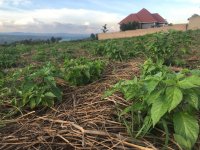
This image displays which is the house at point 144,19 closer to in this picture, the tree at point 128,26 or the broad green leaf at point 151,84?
the tree at point 128,26

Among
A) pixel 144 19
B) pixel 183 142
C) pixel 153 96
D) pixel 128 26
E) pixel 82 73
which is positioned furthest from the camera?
pixel 144 19

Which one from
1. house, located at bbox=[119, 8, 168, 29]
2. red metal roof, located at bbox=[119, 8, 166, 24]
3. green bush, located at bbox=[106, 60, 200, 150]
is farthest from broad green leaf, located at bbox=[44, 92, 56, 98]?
red metal roof, located at bbox=[119, 8, 166, 24]

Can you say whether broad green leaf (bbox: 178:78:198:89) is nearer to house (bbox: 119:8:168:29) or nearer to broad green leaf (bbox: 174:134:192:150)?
broad green leaf (bbox: 174:134:192:150)

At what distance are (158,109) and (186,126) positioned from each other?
0.71 feet

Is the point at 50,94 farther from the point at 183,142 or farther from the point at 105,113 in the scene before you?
the point at 183,142

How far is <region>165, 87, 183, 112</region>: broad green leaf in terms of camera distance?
2135mm

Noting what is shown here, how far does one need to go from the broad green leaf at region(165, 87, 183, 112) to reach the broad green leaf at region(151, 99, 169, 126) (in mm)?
38

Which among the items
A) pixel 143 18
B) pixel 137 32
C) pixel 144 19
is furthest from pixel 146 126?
pixel 143 18

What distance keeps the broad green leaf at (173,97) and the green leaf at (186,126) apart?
0.14 meters

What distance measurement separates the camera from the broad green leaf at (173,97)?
84.0 inches

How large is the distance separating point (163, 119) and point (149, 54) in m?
4.03

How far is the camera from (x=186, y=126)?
88.1 inches

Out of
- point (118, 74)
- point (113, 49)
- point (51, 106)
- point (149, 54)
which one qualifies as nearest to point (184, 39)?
point (149, 54)

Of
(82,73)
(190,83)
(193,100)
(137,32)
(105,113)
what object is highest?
(190,83)
